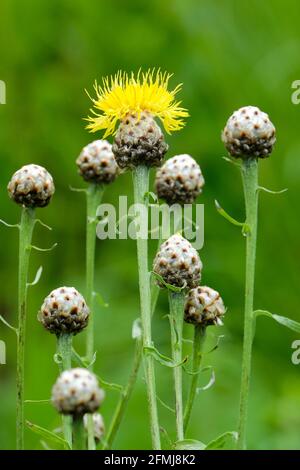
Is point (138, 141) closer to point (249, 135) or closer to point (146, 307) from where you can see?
point (249, 135)

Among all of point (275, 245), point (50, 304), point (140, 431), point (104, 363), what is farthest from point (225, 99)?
point (50, 304)

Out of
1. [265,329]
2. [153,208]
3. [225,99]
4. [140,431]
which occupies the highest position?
[225,99]

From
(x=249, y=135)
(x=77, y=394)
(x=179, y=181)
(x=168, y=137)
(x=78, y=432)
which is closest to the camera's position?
(x=77, y=394)

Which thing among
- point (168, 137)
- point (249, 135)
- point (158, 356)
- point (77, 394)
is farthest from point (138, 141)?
point (168, 137)

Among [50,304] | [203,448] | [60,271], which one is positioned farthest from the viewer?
[60,271]

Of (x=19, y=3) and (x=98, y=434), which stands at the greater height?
→ (x=19, y=3)

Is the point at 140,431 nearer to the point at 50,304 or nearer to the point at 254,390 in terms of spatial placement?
the point at 254,390

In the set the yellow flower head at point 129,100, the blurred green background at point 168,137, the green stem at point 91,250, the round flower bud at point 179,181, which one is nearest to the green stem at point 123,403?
the green stem at point 91,250
